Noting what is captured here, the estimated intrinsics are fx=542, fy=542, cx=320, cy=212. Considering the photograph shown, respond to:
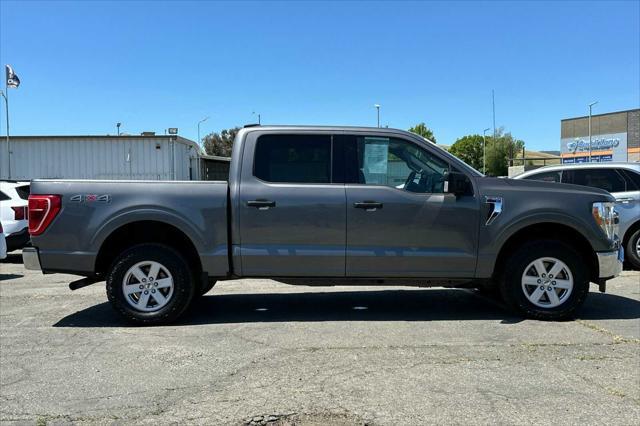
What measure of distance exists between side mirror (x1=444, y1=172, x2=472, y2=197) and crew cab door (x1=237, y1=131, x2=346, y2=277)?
1.11 metres

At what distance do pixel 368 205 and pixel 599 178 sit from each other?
613 centimetres

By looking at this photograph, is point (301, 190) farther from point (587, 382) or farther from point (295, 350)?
point (587, 382)

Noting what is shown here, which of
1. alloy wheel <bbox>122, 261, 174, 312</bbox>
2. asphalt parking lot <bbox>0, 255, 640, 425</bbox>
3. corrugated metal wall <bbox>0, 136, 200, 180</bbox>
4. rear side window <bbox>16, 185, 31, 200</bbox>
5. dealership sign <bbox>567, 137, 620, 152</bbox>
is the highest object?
dealership sign <bbox>567, 137, 620, 152</bbox>

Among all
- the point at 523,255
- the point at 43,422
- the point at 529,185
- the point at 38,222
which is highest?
the point at 529,185

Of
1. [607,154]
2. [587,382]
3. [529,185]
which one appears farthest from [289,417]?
[607,154]

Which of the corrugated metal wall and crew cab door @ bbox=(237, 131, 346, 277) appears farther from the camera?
the corrugated metal wall

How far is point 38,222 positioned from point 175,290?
160cm

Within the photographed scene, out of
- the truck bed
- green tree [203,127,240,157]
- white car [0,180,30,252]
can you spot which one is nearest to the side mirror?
the truck bed

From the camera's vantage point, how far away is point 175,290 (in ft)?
18.9

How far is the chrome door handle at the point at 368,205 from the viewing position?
5.74 meters

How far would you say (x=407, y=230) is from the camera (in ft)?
18.9

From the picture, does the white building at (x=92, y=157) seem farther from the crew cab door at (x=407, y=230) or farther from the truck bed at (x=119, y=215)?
the crew cab door at (x=407, y=230)

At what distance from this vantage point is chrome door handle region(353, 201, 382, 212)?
226 inches

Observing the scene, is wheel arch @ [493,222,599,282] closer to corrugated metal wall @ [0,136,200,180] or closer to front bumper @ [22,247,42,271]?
front bumper @ [22,247,42,271]
